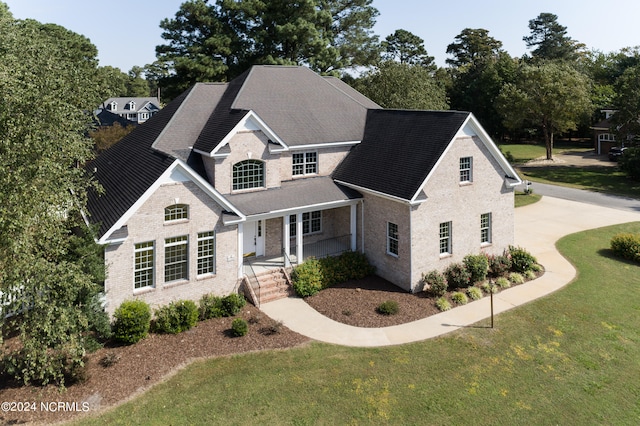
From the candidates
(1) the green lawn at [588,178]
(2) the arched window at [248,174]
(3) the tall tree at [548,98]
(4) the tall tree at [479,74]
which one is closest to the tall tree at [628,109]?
(3) the tall tree at [548,98]

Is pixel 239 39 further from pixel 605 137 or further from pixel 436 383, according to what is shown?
pixel 605 137

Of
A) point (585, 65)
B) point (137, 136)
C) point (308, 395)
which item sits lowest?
point (308, 395)

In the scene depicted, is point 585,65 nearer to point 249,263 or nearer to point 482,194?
point 482,194

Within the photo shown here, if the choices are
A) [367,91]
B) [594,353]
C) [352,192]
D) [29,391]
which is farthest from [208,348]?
[367,91]

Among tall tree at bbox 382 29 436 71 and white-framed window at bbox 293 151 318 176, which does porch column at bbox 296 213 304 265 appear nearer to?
white-framed window at bbox 293 151 318 176

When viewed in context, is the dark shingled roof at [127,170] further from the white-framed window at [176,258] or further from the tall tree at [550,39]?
the tall tree at [550,39]

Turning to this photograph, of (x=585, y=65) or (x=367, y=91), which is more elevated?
(x=585, y=65)

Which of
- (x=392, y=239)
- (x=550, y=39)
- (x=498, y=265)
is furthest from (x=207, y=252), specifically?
(x=550, y=39)
